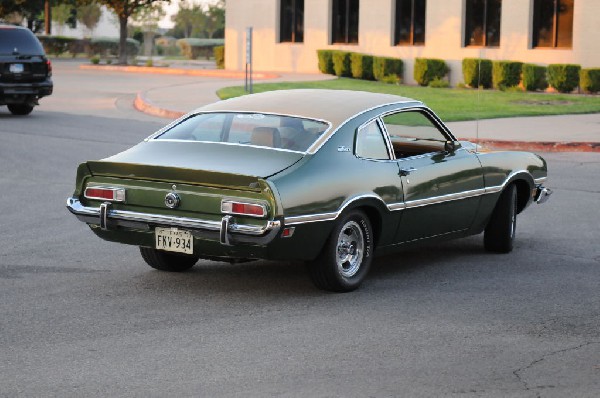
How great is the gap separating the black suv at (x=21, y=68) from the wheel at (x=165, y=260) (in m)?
15.2

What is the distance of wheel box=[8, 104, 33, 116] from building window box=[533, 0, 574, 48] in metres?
16.9

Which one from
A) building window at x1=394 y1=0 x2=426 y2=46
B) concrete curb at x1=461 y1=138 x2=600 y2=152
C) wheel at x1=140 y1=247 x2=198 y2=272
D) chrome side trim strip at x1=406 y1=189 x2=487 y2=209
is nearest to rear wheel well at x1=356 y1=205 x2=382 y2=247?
chrome side trim strip at x1=406 y1=189 x2=487 y2=209

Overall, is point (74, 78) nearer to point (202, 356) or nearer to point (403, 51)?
point (403, 51)

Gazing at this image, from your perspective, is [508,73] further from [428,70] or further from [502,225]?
[502,225]

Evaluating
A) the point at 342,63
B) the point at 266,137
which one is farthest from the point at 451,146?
the point at 342,63

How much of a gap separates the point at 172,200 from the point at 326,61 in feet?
112

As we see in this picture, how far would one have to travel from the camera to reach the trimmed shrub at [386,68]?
128 ft

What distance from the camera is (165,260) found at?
9.35 m

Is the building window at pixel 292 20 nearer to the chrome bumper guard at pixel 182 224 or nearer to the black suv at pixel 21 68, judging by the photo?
the black suv at pixel 21 68

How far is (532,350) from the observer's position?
714cm

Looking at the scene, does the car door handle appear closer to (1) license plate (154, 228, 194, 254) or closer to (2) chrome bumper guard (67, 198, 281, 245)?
(2) chrome bumper guard (67, 198, 281, 245)

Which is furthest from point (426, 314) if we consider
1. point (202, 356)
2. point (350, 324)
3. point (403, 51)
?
point (403, 51)

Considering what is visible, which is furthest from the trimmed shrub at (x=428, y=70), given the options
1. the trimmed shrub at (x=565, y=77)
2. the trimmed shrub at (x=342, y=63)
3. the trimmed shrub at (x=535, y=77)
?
the trimmed shrub at (x=565, y=77)

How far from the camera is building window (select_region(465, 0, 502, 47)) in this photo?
37844 mm
